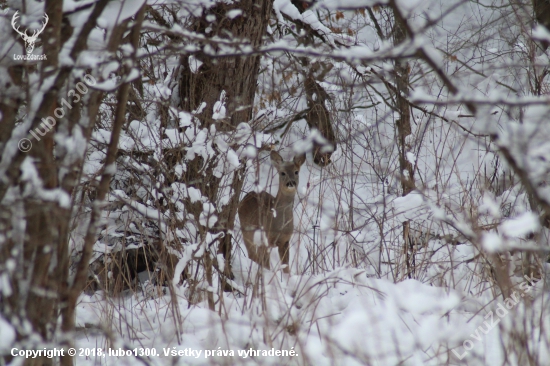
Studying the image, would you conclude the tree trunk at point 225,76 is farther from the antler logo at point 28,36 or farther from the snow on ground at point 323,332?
the antler logo at point 28,36

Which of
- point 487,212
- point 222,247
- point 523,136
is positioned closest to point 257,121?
point 222,247

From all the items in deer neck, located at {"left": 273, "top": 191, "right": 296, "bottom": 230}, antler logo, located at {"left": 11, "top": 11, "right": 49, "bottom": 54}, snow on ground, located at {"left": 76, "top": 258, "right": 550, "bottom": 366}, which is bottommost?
snow on ground, located at {"left": 76, "top": 258, "right": 550, "bottom": 366}

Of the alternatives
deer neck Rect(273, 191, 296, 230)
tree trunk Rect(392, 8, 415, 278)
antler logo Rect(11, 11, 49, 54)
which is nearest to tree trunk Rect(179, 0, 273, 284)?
tree trunk Rect(392, 8, 415, 278)

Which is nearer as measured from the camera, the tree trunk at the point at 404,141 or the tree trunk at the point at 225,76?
the tree trunk at the point at 404,141

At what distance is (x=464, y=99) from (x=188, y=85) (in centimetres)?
328

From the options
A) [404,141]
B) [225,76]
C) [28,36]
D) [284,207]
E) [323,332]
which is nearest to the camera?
[28,36]

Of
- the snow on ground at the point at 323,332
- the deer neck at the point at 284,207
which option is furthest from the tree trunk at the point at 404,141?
the deer neck at the point at 284,207

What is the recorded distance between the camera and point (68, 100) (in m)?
1.98

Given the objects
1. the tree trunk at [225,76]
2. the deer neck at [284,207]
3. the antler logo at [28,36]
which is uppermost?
the tree trunk at [225,76]

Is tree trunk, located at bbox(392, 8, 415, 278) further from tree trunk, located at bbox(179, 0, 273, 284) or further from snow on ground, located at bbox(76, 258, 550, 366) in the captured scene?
tree trunk, located at bbox(179, 0, 273, 284)

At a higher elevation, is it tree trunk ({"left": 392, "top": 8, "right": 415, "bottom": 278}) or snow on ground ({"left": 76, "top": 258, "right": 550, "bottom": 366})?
tree trunk ({"left": 392, "top": 8, "right": 415, "bottom": 278})

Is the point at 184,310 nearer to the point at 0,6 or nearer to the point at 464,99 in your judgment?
the point at 464,99

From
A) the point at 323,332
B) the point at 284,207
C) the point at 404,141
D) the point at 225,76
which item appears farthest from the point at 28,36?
the point at 284,207

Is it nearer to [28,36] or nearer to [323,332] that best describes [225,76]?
[323,332]
